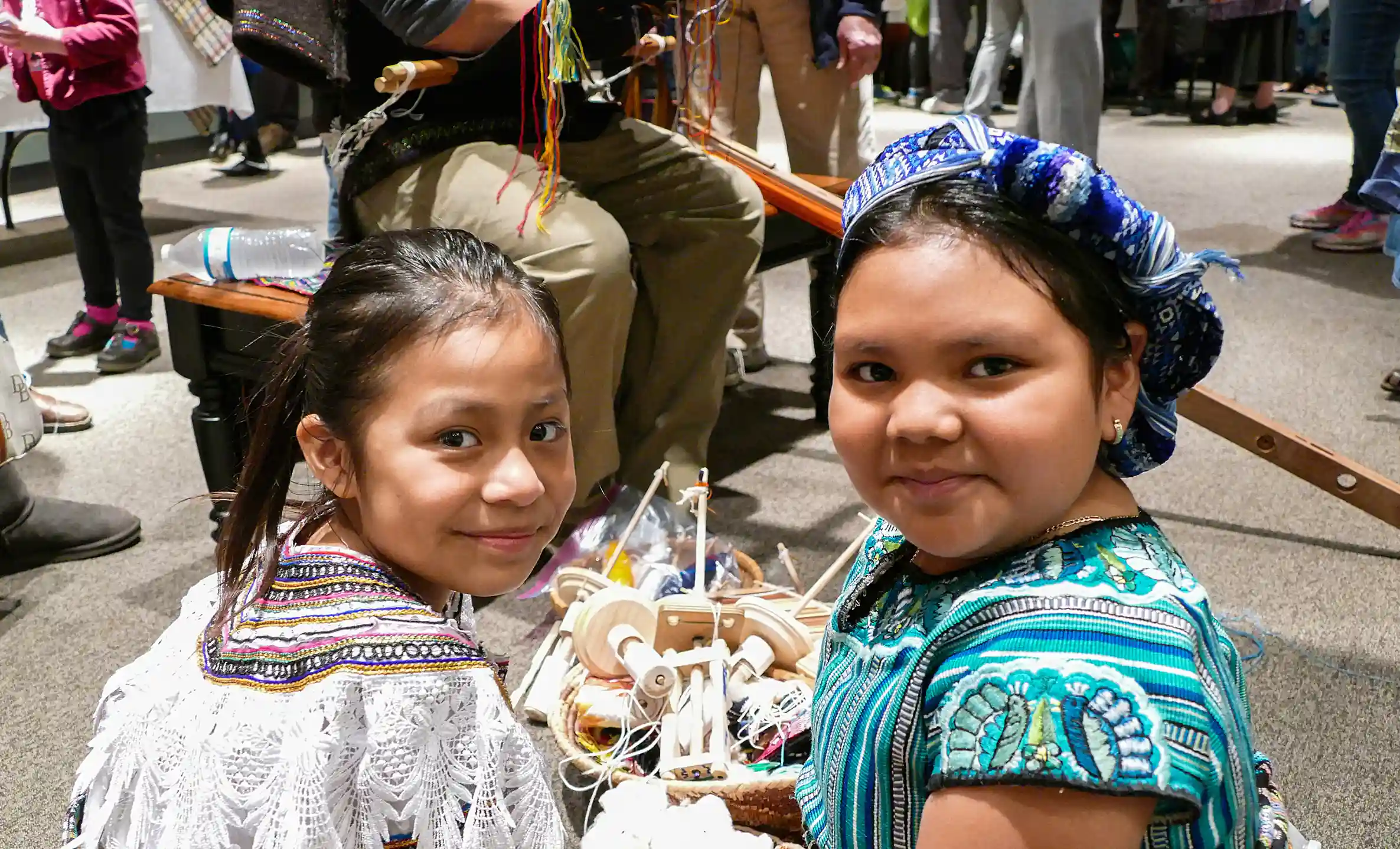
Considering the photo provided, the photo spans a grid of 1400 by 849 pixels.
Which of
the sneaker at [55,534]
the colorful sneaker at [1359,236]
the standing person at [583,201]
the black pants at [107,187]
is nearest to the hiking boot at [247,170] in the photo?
the black pants at [107,187]

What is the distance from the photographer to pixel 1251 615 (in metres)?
1.87

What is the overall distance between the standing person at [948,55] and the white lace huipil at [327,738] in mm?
6173

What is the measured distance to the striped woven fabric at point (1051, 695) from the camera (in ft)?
2.23

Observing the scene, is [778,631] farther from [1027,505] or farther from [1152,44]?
[1152,44]

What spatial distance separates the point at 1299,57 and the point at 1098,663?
24.8 feet

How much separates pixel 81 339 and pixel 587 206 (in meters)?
1.91

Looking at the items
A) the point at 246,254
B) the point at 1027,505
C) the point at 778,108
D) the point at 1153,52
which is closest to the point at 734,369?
the point at 778,108

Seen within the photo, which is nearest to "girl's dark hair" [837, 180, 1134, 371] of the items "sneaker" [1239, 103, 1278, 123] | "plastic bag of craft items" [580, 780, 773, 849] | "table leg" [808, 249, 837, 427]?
"plastic bag of craft items" [580, 780, 773, 849]

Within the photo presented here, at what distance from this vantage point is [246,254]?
2.07m

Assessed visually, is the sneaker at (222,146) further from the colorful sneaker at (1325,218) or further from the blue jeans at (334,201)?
the colorful sneaker at (1325,218)

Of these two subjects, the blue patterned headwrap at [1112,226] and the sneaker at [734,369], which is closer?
the blue patterned headwrap at [1112,226]

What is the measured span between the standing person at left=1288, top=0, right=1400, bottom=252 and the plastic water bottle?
A: 7.65ft

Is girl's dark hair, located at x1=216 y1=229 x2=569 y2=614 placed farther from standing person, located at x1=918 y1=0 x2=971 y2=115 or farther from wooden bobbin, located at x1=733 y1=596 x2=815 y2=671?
standing person, located at x1=918 y1=0 x2=971 y2=115

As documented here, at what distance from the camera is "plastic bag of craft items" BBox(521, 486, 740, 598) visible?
6.08 ft
